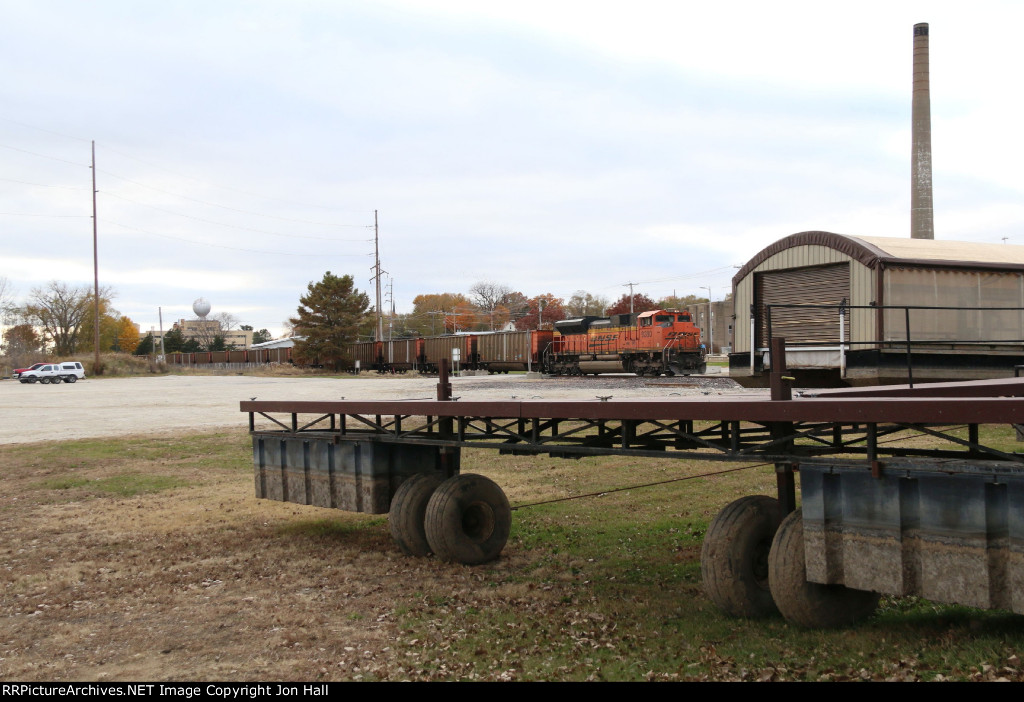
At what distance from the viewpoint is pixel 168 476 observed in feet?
58.9

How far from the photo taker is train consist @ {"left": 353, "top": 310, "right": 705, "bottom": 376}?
34406 mm

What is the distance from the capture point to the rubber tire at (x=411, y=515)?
10.9 meters

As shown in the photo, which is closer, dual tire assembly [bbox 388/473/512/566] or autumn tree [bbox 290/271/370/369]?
dual tire assembly [bbox 388/473/512/566]

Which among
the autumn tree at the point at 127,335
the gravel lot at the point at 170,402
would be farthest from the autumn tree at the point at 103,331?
the gravel lot at the point at 170,402

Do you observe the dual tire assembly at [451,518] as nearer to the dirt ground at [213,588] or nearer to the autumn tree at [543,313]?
the dirt ground at [213,588]

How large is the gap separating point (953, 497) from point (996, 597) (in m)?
0.74

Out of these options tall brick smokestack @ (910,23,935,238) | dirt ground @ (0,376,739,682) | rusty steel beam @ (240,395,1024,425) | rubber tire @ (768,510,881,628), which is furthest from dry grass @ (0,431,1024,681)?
tall brick smokestack @ (910,23,935,238)

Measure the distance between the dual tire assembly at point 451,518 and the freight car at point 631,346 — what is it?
23069 millimetres

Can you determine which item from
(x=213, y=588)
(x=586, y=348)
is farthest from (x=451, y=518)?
(x=586, y=348)

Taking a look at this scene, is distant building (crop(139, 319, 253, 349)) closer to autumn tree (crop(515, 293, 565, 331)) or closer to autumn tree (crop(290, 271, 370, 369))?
autumn tree (crop(515, 293, 565, 331))

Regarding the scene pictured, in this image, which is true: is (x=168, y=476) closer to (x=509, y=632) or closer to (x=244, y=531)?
(x=244, y=531)

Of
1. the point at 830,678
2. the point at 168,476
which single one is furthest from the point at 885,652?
the point at 168,476

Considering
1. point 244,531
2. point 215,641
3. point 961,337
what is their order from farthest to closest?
point 961,337 → point 244,531 → point 215,641

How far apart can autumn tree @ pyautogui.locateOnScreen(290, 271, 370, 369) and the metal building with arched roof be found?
171 ft
